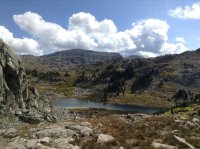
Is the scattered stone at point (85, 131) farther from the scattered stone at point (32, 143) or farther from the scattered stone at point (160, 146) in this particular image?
the scattered stone at point (160, 146)

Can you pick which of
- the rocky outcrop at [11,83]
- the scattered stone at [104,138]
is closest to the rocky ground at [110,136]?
the scattered stone at [104,138]

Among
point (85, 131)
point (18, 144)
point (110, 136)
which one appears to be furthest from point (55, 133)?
point (110, 136)

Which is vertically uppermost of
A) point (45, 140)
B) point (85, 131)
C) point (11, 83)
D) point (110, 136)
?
point (11, 83)

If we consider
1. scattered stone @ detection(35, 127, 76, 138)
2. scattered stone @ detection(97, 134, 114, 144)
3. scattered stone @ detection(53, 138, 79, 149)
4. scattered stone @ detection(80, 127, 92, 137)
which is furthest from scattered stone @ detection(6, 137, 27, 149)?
scattered stone @ detection(97, 134, 114, 144)

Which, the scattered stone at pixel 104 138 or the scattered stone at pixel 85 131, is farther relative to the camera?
the scattered stone at pixel 85 131

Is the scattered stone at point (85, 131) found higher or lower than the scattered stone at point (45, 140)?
higher

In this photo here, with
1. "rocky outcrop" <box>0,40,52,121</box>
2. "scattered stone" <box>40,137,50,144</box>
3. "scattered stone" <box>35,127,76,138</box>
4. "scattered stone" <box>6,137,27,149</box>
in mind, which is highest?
"rocky outcrop" <box>0,40,52,121</box>

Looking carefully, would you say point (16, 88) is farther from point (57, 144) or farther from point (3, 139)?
point (57, 144)

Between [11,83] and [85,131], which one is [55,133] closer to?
[85,131]

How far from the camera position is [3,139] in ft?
→ 93.4

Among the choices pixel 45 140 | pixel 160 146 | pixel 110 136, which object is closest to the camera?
pixel 160 146

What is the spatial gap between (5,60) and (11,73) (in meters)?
2.60

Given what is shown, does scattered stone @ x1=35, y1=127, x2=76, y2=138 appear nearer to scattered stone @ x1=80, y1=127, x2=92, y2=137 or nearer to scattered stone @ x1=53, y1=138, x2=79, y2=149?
scattered stone @ x1=80, y1=127, x2=92, y2=137

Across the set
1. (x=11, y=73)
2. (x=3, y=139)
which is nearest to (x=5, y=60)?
(x=11, y=73)
